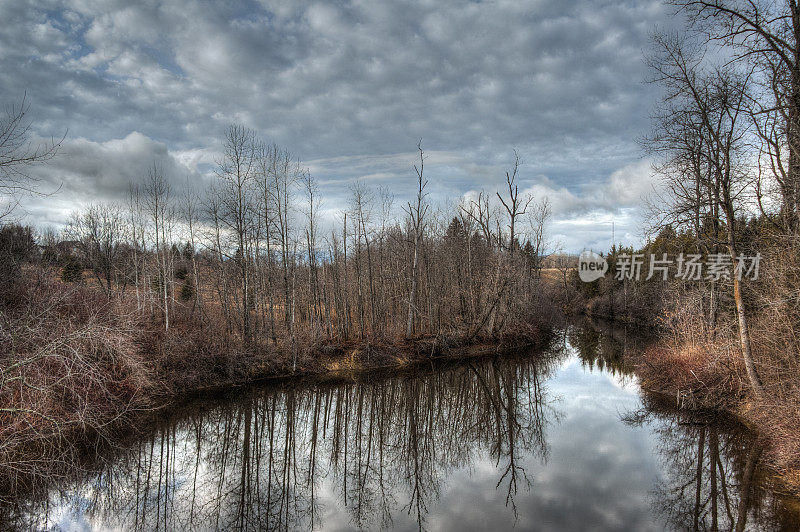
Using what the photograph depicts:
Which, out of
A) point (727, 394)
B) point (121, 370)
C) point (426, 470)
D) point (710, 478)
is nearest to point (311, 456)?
point (426, 470)

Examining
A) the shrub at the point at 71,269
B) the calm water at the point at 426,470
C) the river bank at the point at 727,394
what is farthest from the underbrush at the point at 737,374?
the shrub at the point at 71,269

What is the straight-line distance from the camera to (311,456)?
1048 centimetres

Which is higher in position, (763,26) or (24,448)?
(763,26)

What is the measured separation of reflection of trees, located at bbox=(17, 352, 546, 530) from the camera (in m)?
7.75

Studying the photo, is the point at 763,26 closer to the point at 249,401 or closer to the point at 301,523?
the point at 301,523

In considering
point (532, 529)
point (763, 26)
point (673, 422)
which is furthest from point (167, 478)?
point (763, 26)

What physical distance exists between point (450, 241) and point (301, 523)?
2291cm

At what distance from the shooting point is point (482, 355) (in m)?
24.0

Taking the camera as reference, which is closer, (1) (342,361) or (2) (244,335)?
(2) (244,335)

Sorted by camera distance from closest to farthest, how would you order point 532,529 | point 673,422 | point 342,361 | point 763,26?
1. point 532,529
2. point 763,26
3. point 673,422
4. point 342,361

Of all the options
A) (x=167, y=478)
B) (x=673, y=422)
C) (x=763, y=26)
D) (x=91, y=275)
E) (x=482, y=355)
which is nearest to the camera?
(x=167, y=478)

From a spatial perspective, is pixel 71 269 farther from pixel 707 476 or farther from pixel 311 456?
pixel 707 476

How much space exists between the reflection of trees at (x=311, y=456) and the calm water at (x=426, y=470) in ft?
0.14

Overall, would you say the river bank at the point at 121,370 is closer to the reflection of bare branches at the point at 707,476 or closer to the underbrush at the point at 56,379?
the underbrush at the point at 56,379
